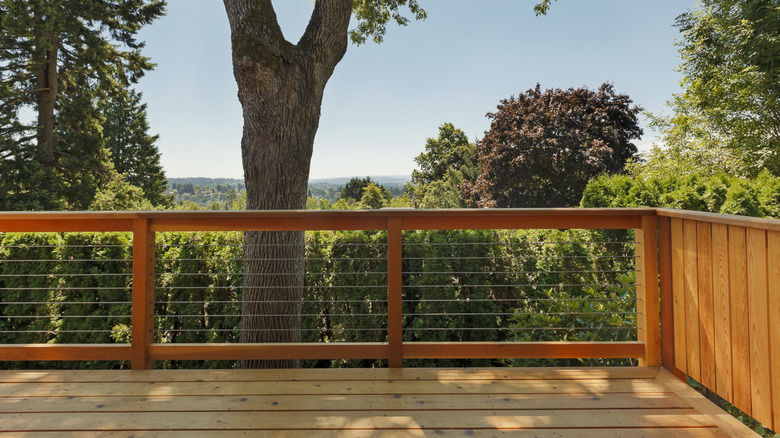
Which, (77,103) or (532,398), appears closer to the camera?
(532,398)

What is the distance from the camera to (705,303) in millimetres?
2096

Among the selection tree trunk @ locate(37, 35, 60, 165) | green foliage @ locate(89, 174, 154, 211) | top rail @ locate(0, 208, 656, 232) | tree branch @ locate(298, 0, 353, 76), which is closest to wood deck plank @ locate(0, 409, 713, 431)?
top rail @ locate(0, 208, 656, 232)

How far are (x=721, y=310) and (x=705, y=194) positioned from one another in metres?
3.49

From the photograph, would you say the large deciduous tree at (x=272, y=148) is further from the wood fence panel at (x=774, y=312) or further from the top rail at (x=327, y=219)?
Answer: the wood fence panel at (x=774, y=312)

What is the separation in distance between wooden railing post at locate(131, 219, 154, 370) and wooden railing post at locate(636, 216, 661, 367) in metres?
3.10

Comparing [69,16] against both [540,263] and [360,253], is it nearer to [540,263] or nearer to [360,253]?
[360,253]

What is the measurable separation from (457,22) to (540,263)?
19656mm

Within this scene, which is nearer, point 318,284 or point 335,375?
point 335,375

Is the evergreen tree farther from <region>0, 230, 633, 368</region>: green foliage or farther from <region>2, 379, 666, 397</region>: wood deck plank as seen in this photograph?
<region>2, 379, 666, 397</region>: wood deck plank

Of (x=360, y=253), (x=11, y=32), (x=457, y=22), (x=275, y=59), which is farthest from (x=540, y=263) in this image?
(x=457, y=22)

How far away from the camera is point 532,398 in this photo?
211 cm

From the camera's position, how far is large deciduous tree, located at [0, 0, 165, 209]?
13.2 m

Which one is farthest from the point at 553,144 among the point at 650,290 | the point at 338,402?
the point at 338,402

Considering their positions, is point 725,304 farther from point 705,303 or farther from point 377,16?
point 377,16
